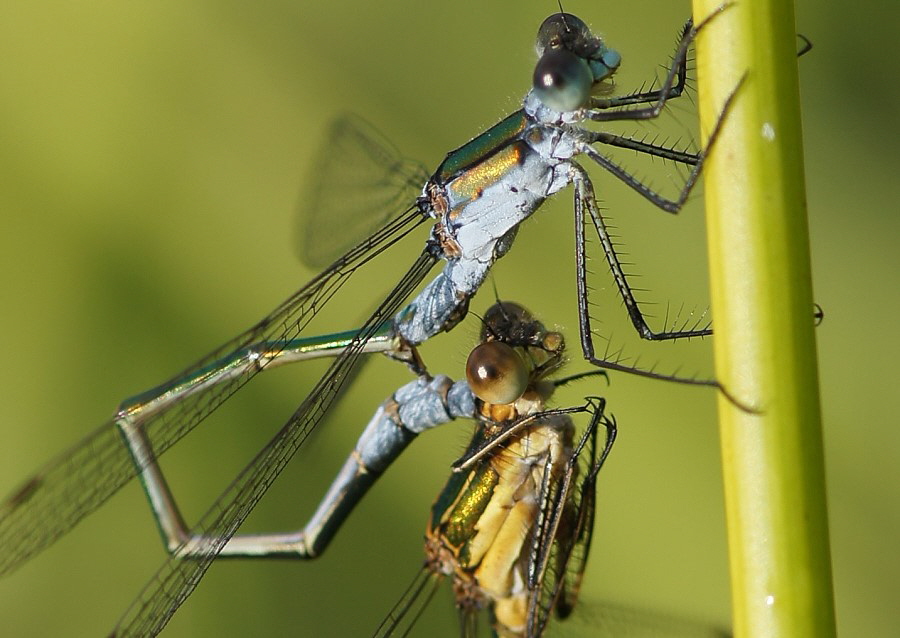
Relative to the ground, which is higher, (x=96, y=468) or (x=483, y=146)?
(x=483, y=146)

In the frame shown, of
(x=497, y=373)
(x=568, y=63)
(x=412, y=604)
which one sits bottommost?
(x=412, y=604)

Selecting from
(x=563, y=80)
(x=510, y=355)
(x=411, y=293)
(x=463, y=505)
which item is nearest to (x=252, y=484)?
(x=463, y=505)

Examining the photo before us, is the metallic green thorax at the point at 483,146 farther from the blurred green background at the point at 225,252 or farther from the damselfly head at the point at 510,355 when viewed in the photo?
the blurred green background at the point at 225,252

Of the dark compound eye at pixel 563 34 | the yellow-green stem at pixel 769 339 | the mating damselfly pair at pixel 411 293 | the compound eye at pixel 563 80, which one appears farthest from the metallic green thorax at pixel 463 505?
the yellow-green stem at pixel 769 339

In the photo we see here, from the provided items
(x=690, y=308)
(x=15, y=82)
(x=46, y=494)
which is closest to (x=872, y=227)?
(x=690, y=308)

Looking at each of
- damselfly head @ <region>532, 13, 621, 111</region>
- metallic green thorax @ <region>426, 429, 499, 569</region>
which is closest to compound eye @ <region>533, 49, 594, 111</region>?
damselfly head @ <region>532, 13, 621, 111</region>

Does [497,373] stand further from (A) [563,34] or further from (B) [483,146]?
(A) [563,34]
